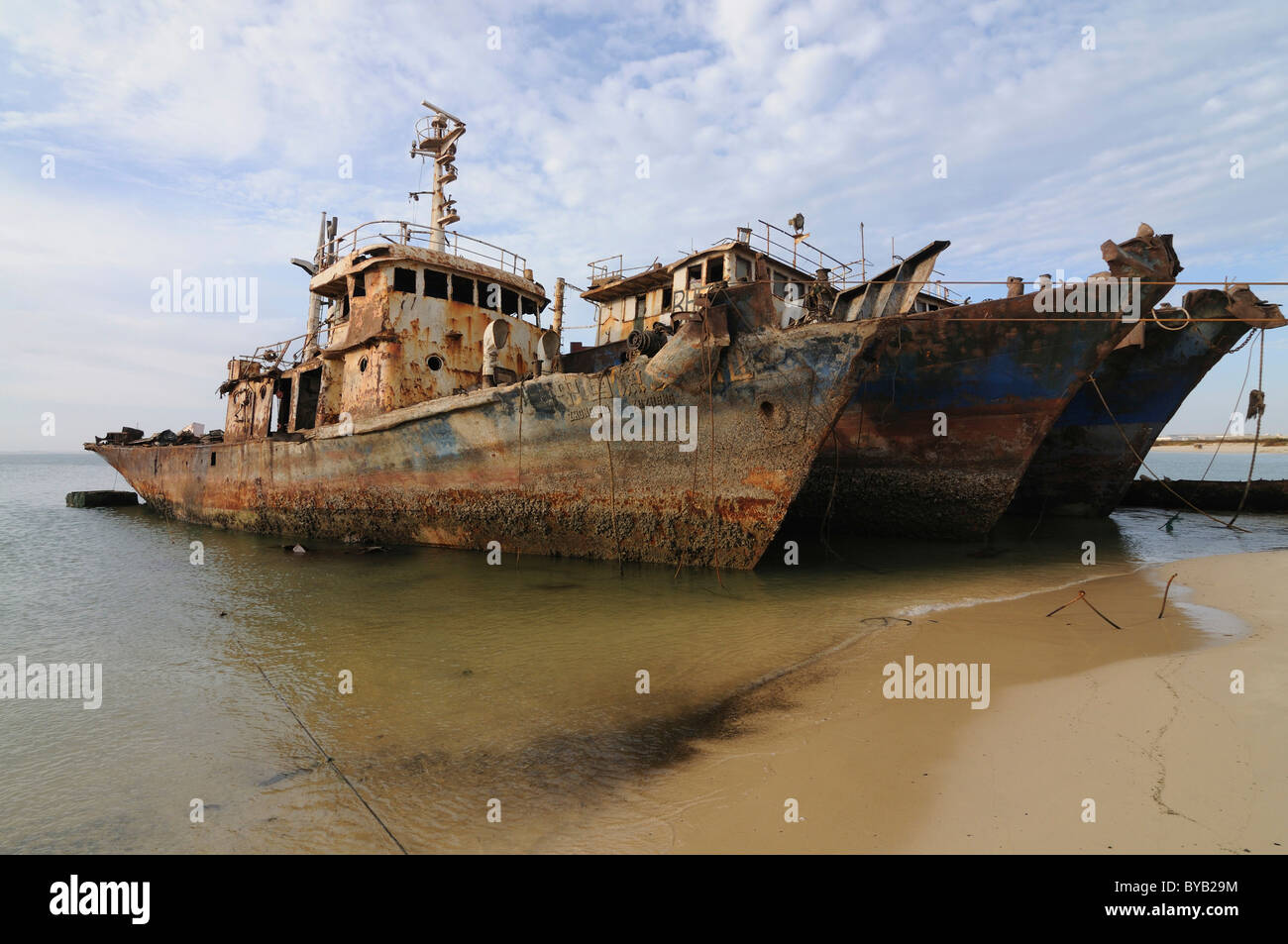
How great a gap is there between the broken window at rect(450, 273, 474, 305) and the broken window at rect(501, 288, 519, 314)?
83cm

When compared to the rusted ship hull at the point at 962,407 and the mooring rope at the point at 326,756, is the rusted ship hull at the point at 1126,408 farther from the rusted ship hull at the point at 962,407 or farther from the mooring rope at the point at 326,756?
the mooring rope at the point at 326,756

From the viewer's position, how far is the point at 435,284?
1291 centimetres

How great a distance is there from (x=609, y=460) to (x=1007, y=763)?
6.52 metres

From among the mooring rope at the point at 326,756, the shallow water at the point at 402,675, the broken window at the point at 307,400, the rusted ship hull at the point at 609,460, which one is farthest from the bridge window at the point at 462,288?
the mooring rope at the point at 326,756

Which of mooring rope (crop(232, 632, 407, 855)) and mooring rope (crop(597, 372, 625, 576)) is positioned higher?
mooring rope (crop(597, 372, 625, 576))

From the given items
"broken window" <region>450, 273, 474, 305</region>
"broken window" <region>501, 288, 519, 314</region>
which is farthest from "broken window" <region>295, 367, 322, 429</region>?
"broken window" <region>501, 288, 519, 314</region>

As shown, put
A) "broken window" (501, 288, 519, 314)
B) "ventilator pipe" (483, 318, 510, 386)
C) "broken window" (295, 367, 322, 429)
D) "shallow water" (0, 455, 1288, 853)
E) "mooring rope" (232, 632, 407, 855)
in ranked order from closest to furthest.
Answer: "mooring rope" (232, 632, 407, 855)
"shallow water" (0, 455, 1288, 853)
"ventilator pipe" (483, 318, 510, 386)
"broken window" (501, 288, 519, 314)
"broken window" (295, 367, 322, 429)

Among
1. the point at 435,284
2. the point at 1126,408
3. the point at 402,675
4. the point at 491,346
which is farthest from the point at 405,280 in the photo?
the point at 1126,408

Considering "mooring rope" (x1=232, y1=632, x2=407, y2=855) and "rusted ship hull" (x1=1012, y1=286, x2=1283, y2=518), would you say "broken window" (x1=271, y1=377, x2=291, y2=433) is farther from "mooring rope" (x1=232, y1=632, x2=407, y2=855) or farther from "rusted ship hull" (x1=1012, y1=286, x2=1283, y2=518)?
"rusted ship hull" (x1=1012, y1=286, x2=1283, y2=518)

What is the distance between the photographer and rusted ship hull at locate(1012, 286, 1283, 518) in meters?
12.6

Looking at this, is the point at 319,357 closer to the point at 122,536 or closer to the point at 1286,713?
the point at 122,536

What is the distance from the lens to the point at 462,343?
506 inches

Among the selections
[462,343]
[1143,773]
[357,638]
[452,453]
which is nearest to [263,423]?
[462,343]

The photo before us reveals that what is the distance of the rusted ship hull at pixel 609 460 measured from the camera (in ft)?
26.5
